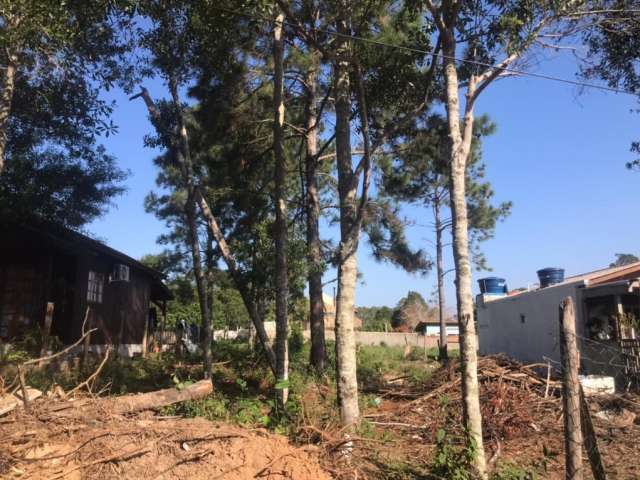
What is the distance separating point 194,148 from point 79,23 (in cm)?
593

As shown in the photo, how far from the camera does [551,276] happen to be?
765 inches

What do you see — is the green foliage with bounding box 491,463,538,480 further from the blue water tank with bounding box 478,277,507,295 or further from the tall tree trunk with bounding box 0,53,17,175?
the blue water tank with bounding box 478,277,507,295

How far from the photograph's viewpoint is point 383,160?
16688 mm

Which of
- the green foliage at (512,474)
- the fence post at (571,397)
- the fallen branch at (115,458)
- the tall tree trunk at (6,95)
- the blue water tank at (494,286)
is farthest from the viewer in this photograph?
the blue water tank at (494,286)

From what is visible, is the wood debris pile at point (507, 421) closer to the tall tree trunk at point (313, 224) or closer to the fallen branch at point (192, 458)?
the fallen branch at point (192, 458)

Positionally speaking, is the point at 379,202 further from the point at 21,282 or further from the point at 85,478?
the point at 85,478

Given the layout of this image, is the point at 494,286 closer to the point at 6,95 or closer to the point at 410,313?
the point at 6,95

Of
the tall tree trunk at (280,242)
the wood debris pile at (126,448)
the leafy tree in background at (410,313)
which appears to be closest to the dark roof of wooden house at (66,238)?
the tall tree trunk at (280,242)

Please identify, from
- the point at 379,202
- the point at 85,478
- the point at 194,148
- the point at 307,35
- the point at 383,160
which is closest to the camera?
the point at 85,478

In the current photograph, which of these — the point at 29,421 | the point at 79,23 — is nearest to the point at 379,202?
the point at 79,23

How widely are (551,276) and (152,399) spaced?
15.7m

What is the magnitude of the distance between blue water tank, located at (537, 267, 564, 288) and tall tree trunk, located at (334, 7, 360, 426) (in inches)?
512

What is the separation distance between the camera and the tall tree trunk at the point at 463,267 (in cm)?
674

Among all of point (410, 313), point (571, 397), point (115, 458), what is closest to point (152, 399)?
point (115, 458)
